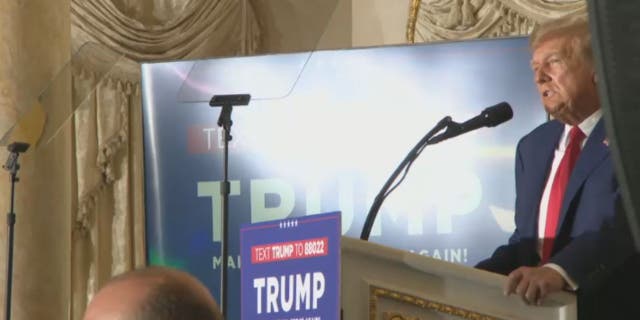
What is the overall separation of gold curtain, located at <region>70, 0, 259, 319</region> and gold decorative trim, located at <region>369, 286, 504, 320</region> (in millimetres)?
4266

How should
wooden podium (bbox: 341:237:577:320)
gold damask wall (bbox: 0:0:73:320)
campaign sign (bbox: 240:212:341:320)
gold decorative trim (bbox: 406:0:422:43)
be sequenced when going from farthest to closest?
gold decorative trim (bbox: 406:0:422:43) < gold damask wall (bbox: 0:0:73:320) < wooden podium (bbox: 341:237:577:320) < campaign sign (bbox: 240:212:341:320)

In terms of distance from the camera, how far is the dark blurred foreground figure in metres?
0.70

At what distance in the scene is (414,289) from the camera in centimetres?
218

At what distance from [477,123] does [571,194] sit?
28 centimetres

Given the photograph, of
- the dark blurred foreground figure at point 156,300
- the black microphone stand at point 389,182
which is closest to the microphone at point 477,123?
the black microphone stand at point 389,182

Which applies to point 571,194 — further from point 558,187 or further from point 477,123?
point 477,123

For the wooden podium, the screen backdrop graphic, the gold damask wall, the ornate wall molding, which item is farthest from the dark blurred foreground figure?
the ornate wall molding

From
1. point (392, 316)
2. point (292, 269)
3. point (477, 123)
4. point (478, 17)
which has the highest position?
point (478, 17)

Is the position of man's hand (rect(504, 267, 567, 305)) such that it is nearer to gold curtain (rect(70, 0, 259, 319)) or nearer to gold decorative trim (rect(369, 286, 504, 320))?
gold decorative trim (rect(369, 286, 504, 320))

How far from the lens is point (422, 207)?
5152 mm

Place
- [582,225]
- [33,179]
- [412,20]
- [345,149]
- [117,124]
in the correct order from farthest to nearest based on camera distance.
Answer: [117,124] < [412,20] < [345,149] < [33,179] < [582,225]

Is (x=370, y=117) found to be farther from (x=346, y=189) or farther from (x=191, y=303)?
(x=191, y=303)

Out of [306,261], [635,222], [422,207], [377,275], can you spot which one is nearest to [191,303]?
[635,222]

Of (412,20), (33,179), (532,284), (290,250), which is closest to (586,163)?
(532,284)
